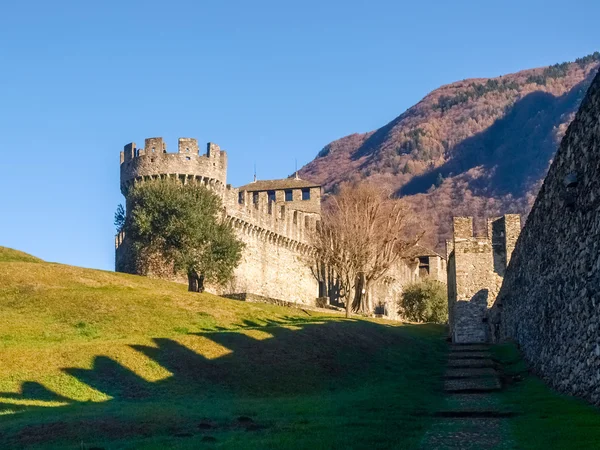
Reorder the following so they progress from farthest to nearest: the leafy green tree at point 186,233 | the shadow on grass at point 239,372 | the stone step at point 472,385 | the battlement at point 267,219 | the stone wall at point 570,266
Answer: the battlement at point 267,219 → the leafy green tree at point 186,233 → the shadow on grass at point 239,372 → the stone step at point 472,385 → the stone wall at point 570,266

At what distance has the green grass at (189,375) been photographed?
12.1 m

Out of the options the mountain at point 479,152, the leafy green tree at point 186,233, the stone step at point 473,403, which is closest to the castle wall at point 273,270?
the leafy green tree at point 186,233

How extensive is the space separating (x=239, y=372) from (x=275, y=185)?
2516 inches

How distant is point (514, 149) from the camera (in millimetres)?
171500

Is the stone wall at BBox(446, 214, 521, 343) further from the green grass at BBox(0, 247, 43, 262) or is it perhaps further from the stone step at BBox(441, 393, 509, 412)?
the green grass at BBox(0, 247, 43, 262)

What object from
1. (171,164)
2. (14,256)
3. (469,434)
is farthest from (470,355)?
(171,164)

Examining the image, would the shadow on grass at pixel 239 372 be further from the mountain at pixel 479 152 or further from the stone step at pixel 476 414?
the mountain at pixel 479 152

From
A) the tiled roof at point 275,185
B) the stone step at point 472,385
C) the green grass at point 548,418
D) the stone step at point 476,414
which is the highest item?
the tiled roof at point 275,185

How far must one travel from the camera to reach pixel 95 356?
2158cm

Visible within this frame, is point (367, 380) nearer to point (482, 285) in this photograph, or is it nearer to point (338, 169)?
point (482, 285)

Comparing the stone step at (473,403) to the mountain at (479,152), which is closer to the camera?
the stone step at (473,403)

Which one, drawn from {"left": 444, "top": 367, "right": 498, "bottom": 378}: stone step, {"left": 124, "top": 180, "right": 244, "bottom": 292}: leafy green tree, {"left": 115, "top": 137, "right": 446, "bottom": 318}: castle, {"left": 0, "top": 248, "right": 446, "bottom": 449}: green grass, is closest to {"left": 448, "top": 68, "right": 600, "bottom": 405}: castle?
{"left": 444, "top": 367, "right": 498, "bottom": 378}: stone step

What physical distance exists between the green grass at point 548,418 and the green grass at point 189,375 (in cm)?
151

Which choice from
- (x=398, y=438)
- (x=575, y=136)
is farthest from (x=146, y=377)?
(x=575, y=136)
